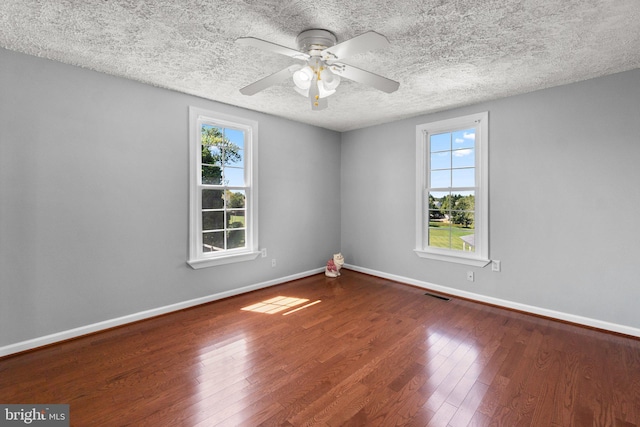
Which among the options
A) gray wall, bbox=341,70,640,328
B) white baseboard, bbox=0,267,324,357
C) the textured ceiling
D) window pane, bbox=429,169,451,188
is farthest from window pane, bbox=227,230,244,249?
window pane, bbox=429,169,451,188

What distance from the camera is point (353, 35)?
82.7 inches

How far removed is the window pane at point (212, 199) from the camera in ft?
11.7

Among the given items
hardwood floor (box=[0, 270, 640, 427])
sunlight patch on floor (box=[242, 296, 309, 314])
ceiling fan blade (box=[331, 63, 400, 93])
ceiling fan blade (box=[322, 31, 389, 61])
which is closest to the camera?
ceiling fan blade (box=[322, 31, 389, 61])

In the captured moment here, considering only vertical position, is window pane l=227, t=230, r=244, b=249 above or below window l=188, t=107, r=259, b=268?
below

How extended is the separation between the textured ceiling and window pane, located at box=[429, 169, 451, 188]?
1.16m

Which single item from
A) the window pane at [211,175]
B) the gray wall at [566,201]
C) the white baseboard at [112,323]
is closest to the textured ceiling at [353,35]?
the gray wall at [566,201]

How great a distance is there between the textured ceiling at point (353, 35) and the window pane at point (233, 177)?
1016mm

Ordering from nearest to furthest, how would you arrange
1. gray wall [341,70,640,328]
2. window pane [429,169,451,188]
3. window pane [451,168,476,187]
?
gray wall [341,70,640,328]
window pane [451,168,476,187]
window pane [429,169,451,188]

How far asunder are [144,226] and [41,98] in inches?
54.7

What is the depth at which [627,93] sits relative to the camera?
8.90 ft

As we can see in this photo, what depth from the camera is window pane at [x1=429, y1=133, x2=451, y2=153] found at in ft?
13.1

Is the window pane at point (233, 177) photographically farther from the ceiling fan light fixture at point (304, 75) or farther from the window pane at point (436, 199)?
the window pane at point (436, 199)

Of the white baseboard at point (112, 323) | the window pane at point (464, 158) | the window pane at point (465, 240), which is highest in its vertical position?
the window pane at point (464, 158)

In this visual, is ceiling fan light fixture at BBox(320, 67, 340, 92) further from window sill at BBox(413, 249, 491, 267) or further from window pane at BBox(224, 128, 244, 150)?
window sill at BBox(413, 249, 491, 267)
